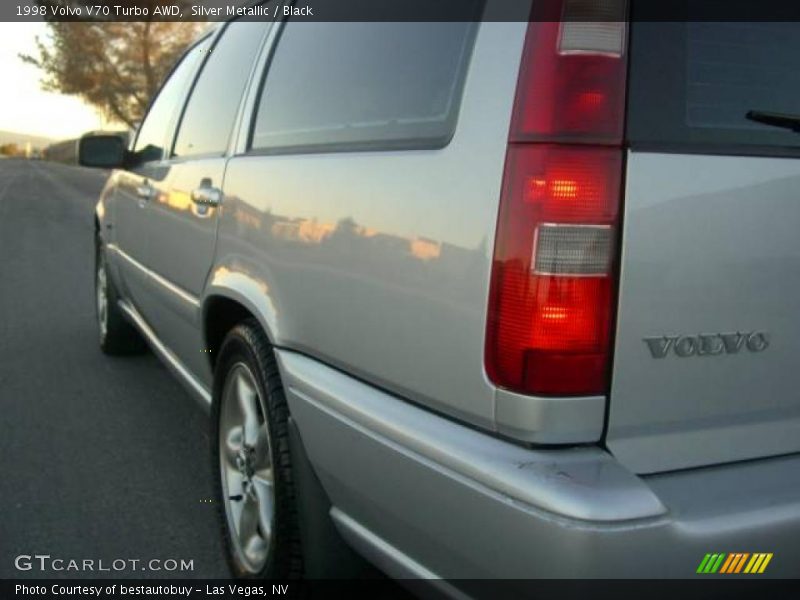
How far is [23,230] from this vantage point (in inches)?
529

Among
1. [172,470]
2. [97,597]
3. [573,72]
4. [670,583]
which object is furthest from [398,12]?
[172,470]

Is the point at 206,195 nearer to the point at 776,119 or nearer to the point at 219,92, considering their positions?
the point at 219,92

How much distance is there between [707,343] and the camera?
1.61 metres

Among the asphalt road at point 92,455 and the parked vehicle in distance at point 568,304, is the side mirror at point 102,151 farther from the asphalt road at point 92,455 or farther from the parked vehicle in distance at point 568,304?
the parked vehicle in distance at point 568,304

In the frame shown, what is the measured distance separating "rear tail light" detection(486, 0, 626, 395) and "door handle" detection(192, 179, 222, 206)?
4.61 feet

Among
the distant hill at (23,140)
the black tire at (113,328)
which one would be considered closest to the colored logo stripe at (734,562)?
the black tire at (113,328)

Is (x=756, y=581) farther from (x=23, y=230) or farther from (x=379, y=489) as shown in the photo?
(x=23, y=230)

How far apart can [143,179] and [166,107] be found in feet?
1.65

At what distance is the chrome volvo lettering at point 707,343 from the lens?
5.18 feet

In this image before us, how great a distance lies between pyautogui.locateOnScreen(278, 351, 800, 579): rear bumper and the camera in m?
1.46

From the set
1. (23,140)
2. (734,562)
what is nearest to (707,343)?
(734,562)

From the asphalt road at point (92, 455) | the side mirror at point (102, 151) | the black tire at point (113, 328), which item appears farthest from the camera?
the black tire at point (113, 328)

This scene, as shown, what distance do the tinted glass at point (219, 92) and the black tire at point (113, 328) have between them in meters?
1.67

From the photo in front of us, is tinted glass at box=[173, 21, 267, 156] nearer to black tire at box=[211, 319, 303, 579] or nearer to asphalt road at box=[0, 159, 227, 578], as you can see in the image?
black tire at box=[211, 319, 303, 579]
